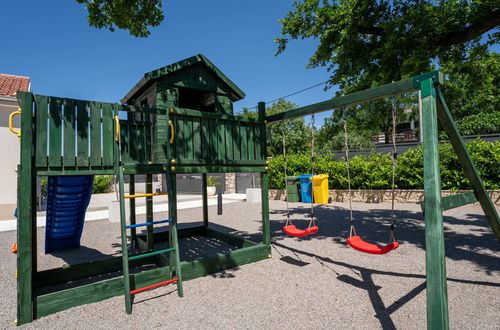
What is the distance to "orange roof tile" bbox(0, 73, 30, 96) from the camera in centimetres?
1184

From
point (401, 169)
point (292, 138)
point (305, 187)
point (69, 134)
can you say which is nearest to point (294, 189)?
point (305, 187)

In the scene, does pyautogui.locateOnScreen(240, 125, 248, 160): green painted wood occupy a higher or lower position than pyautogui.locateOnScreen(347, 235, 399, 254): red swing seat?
higher

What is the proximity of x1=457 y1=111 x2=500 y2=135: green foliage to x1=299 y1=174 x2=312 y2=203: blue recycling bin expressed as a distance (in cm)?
2475

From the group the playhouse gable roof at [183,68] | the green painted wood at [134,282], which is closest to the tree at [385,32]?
the playhouse gable roof at [183,68]

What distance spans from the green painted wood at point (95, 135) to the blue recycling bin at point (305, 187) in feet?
37.3

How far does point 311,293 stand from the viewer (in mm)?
4051

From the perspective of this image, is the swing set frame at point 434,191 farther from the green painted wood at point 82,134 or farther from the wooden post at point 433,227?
the green painted wood at point 82,134

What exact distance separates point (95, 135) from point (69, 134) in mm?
329

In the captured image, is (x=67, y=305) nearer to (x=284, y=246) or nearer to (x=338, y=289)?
(x=338, y=289)

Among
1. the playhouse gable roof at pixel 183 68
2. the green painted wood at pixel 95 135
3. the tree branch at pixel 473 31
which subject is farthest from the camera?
the playhouse gable roof at pixel 183 68

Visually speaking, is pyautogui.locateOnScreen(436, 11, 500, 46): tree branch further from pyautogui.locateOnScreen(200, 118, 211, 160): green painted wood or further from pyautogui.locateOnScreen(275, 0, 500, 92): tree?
pyautogui.locateOnScreen(200, 118, 211, 160): green painted wood

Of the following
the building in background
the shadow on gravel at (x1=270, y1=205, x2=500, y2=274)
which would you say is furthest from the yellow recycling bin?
the building in background

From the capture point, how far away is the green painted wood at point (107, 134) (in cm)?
426

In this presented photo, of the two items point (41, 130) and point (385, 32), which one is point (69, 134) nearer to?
point (41, 130)
